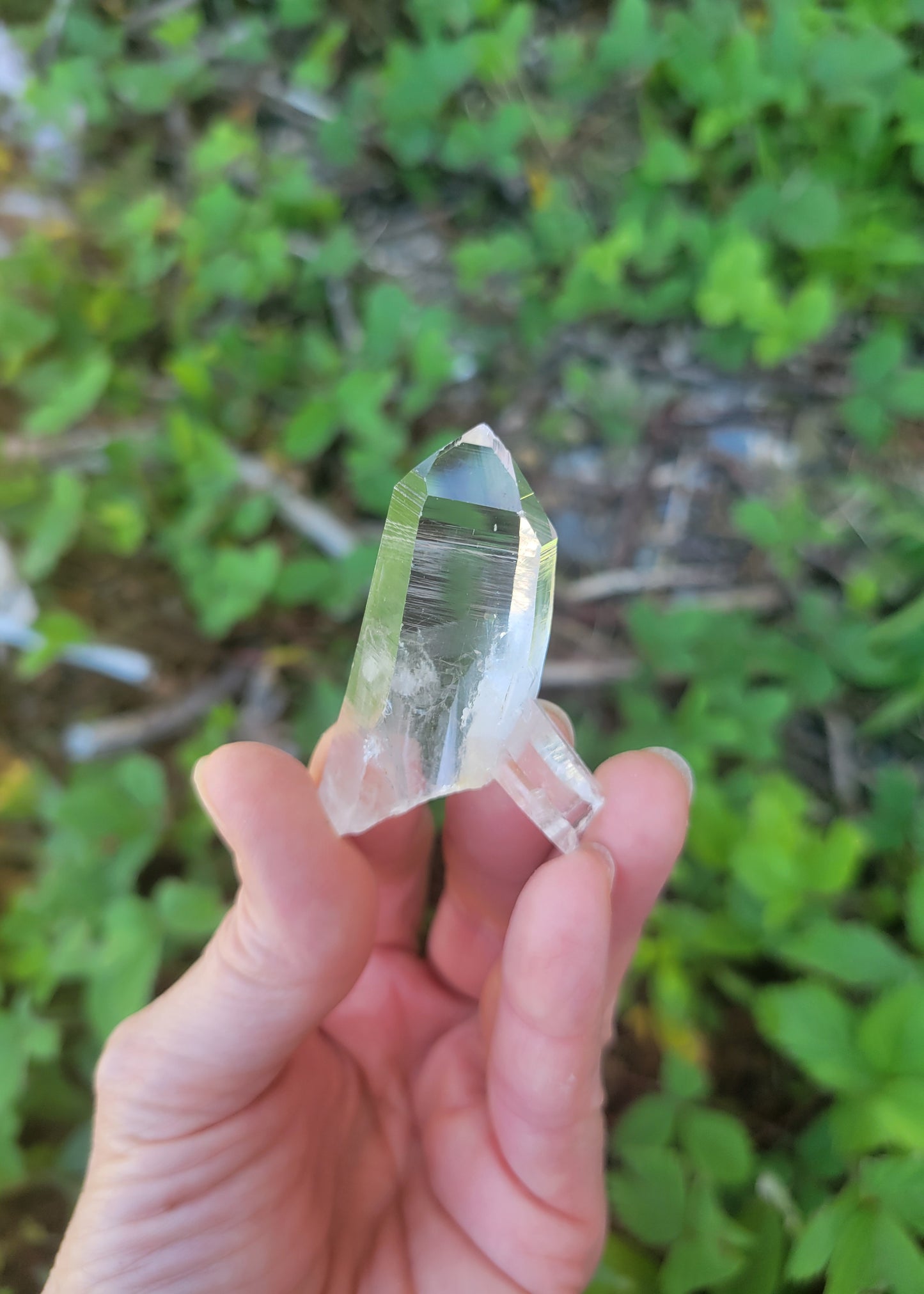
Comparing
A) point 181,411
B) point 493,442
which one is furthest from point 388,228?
point 493,442

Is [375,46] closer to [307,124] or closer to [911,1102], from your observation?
[307,124]

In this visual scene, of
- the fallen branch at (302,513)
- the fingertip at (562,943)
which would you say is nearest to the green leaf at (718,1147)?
the fingertip at (562,943)

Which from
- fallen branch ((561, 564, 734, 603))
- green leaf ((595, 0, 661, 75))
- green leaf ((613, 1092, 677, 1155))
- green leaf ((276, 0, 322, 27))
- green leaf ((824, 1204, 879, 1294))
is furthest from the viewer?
green leaf ((276, 0, 322, 27))

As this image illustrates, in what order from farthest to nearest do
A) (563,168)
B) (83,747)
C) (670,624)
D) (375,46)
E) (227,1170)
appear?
1. (375,46)
2. (563,168)
3. (83,747)
4. (670,624)
5. (227,1170)

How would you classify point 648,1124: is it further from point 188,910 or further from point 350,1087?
point 188,910

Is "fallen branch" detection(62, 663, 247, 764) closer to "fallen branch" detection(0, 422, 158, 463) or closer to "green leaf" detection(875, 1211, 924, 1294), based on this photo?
"fallen branch" detection(0, 422, 158, 463)

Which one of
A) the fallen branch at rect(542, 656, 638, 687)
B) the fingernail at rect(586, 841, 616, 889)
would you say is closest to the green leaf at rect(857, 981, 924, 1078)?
the fingernail at rect(586, 841, 616, 889)
